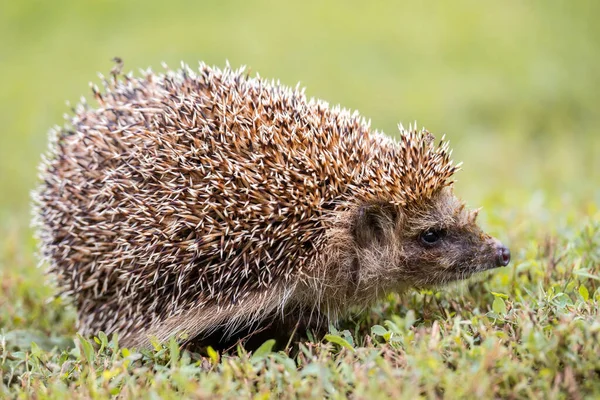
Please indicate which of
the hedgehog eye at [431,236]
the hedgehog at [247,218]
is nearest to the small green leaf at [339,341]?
the hedgehog at [247,218]

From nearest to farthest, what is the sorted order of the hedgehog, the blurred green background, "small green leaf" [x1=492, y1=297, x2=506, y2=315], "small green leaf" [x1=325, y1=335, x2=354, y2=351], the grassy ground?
the grassy ground → "small green leaf" [x1=325, y1=335, x2=354, y2=351] → "small green leaf" [x1=492, y1=297, x2=506, y2=315] → the hedgehog → the blurred green background

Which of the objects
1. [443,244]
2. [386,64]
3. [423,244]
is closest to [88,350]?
[423,244]

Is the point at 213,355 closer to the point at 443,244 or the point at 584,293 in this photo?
the point at 443,244

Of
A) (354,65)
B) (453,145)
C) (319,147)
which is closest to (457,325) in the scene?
(319,147)

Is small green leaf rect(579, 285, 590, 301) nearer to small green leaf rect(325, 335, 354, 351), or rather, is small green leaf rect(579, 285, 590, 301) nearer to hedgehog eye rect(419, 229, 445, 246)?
hedgehog eye rect(419, 229, 445, 246)

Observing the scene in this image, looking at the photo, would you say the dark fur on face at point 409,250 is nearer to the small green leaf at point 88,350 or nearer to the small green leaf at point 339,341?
the small green leaf at point 339,341

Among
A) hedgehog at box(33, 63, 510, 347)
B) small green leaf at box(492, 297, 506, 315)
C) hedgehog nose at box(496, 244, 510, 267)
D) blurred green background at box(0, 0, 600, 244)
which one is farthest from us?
blurred green background at box(0, 0, 600, 244)

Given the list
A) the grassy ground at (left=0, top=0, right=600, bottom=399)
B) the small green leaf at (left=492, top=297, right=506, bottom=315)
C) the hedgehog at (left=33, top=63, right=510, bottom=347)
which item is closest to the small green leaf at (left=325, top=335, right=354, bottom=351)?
the grassy ground at (left=0, top=0, right=600, bottom=399)
